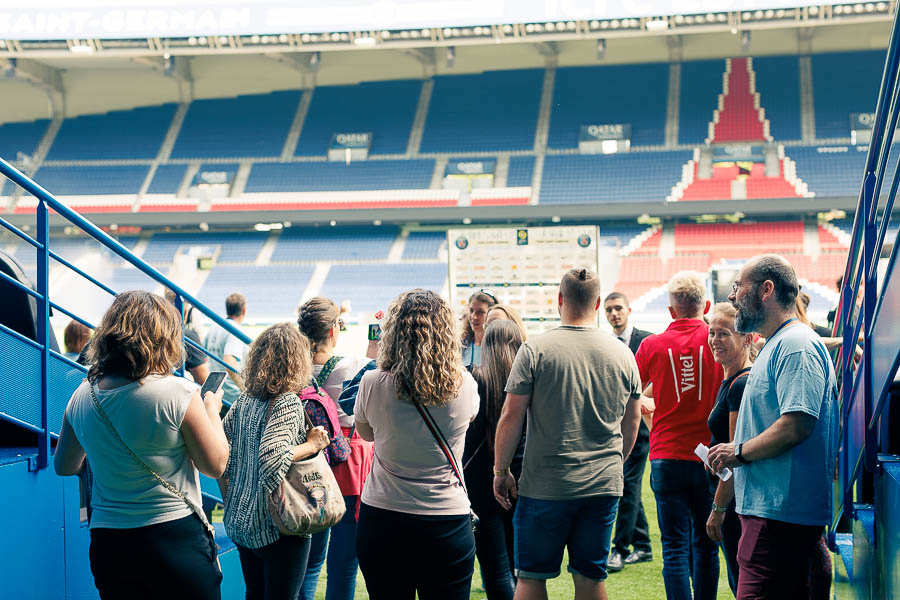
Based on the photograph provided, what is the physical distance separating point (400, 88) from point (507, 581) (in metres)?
27.6

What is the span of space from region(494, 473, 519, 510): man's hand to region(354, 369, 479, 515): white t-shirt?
49 centimetres

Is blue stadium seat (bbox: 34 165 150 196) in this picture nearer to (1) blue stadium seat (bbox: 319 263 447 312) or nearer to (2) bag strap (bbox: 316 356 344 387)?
(1) blue stadium seat (bbox: 319 263 447 312)

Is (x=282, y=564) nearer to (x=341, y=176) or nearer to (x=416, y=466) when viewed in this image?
(x=416, y=466)

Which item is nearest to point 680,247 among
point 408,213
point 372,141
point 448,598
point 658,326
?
point 658,326

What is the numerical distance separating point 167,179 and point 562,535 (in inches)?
1069

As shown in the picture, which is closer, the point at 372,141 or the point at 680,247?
the point at 680,247

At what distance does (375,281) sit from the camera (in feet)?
81.3

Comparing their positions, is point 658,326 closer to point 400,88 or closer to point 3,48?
point 400,88

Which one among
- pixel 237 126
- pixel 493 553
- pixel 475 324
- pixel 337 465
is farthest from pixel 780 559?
pixel 237 126

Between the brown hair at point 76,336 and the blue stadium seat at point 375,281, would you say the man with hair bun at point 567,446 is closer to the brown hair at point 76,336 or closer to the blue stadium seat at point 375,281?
the brown hair at point 76,336

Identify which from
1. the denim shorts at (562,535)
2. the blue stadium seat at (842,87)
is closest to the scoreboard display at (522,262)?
the denim shorts at (562,535)

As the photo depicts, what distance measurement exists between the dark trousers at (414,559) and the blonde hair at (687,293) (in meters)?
1.78

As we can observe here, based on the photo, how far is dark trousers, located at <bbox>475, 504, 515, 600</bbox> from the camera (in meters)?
3.29

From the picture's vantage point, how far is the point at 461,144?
2764 centimetres
